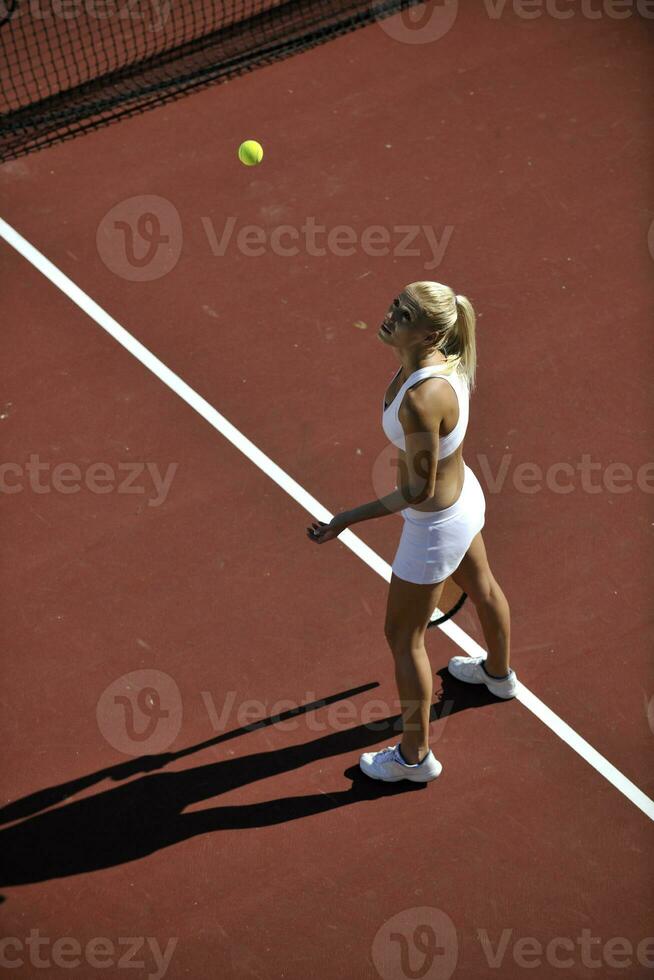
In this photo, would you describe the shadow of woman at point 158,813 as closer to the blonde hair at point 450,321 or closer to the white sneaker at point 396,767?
the white sneaker at point 396,767

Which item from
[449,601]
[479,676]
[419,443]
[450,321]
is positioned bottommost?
[479,676]

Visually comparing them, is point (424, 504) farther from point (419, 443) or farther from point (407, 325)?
point (407, 325)

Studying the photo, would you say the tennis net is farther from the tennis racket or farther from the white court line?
the tennis racket

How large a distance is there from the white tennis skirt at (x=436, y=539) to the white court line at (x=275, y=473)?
3.85ft

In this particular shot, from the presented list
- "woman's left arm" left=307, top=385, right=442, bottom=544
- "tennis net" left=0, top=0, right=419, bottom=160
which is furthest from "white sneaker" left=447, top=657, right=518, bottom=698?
"tennis net" left=0, top=0, right=419, bottom=160

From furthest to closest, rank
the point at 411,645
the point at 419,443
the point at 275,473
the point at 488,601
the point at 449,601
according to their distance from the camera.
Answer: the point at 275,473
the point at 449,601
the point at 488,601
the point at 411,645
the point at 419,443

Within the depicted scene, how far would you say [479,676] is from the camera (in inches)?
227

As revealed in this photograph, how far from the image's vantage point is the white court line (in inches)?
218

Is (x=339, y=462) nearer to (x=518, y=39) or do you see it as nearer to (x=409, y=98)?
(x=409, y=98)

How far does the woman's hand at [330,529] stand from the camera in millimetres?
4750

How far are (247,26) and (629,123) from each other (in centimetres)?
312

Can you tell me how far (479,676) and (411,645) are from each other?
0.82 metres

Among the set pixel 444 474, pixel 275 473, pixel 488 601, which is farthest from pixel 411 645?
pixel 275 473

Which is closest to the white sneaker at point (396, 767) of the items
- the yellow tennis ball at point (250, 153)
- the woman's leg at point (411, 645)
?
the woman's leg at point (411, 645)
